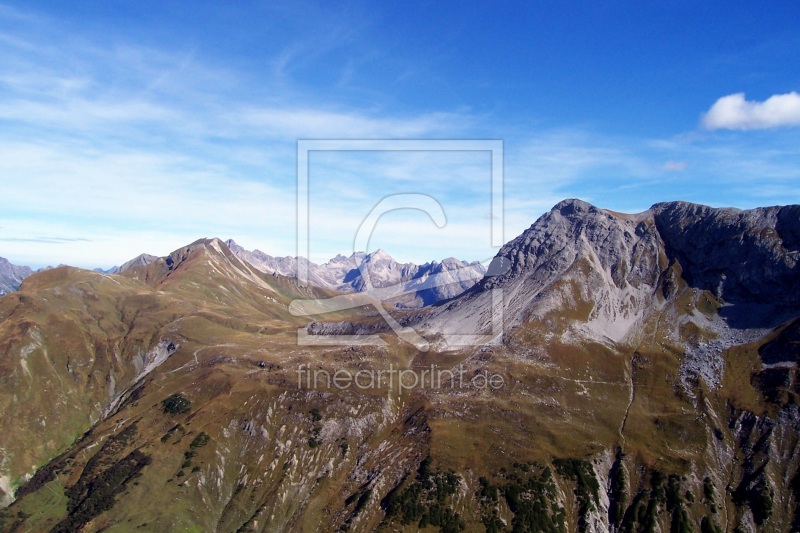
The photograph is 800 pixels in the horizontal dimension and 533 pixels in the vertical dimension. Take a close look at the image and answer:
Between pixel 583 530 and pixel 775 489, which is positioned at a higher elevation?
pixel 775 489

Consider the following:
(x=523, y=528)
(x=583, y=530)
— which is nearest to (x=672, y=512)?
(x=583, y=530)

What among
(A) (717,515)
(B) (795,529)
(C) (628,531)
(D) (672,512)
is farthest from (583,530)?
(B) (795,529)

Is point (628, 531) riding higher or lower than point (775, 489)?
lower

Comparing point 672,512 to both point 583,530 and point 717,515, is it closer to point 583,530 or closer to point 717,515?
point 717,515

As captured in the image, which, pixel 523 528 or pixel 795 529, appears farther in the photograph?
pixel 523 528

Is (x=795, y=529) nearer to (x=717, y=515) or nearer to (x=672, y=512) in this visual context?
(x=717, y=515)

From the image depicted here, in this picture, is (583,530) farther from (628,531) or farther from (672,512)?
(672,512)

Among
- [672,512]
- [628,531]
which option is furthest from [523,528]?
[672,512]

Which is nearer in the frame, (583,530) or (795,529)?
(795,529)
